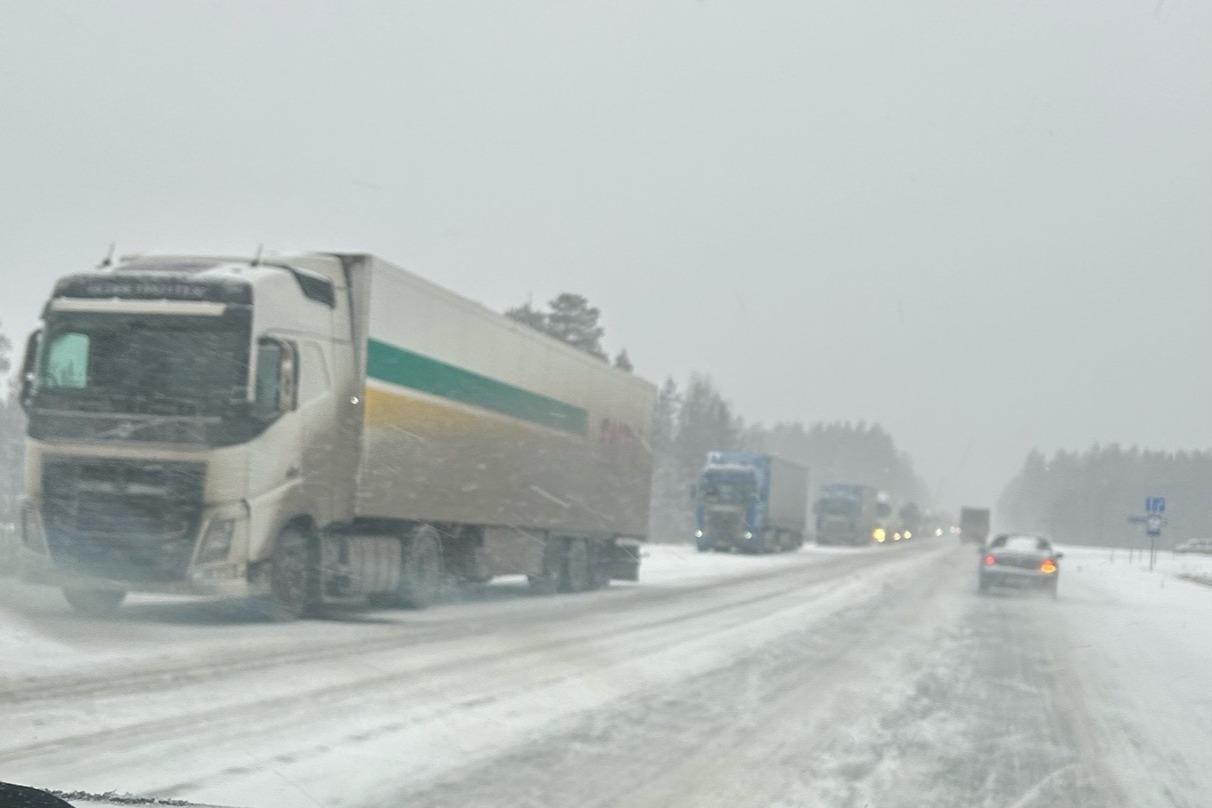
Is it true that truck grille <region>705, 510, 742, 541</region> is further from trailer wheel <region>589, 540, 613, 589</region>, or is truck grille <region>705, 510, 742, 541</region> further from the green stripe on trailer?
the green stripe on trailer

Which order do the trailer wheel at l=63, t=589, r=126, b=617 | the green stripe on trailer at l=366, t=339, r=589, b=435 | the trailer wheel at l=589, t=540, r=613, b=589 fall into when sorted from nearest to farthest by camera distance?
the trailer wheel at l=63, t=589, r=126, b=617
the green stripe on trailer at l=366, t=339, r=589, b=435
the trailer wheel at l=589, t=540, r=613, b=589

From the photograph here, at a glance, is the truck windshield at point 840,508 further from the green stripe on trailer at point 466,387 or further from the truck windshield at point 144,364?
the truck windshield at point 144,364

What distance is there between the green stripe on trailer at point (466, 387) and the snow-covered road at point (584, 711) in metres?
3.01

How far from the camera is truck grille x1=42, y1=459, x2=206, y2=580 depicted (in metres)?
14.6

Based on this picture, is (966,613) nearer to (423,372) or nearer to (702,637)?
(702,637)

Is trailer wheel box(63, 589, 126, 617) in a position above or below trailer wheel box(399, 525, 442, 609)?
below

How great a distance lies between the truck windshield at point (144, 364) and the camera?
49.2 ft

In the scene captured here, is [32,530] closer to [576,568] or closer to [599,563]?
[576,568]

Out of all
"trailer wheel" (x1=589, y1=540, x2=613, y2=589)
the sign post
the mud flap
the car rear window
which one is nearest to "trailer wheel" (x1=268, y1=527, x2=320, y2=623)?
"trailer wheel" (x1=589, y1=540, x2=613, y2=589)

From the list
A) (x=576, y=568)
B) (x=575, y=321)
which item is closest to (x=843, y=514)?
(x=575, y=321)

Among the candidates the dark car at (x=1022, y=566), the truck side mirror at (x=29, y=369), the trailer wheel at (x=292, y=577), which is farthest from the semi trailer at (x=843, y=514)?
the truck side mirror at (x=29, y=369)

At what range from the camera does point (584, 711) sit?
34.7ft

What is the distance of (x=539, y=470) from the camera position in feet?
76.2

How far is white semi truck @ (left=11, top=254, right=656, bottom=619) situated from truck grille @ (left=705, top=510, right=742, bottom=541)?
117 ft
